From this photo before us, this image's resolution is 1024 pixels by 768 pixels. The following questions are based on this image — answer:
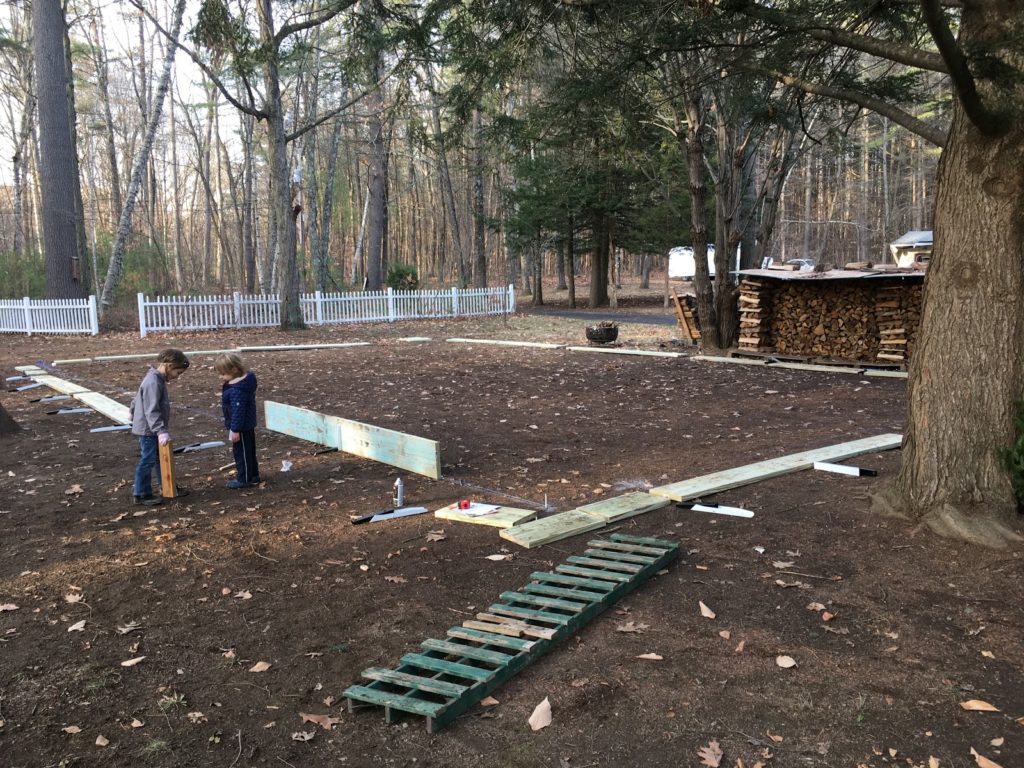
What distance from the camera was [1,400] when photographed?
1080 cm

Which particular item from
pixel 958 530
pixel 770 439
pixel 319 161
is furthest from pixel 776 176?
pixel 319 161

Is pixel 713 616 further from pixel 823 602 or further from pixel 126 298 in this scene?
pixel 126 298

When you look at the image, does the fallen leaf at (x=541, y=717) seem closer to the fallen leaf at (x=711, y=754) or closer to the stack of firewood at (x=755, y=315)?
the fallen leaf at (x=711, y=754)

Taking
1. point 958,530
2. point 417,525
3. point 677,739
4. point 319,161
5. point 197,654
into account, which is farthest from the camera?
point 319,161

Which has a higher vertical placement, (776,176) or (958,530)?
(776,176)

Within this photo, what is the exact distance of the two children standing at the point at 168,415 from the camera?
18.9ft

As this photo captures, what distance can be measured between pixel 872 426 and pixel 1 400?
11.8 m

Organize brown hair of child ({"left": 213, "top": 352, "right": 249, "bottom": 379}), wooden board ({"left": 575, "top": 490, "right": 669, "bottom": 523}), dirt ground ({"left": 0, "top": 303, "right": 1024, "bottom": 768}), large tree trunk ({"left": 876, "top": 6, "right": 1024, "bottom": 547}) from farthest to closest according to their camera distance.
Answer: brown hair of child ({"left": 213, "top": 352, "right": 249, "bottom": 379})
wooden board ({"left": 575, "top": 490, "right": 669, "bottom": 523})
large tree trunk ({"left": 876, "top": 6, "right": 1024, "bottom": 547})
dirt ground ({"left": 0, "top": 303, "right": 1024, "bottom": 768})

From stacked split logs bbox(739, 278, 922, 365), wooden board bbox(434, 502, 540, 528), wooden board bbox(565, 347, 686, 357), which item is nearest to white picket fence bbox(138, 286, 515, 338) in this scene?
wooden board bbox(565, 347, 686, 357)

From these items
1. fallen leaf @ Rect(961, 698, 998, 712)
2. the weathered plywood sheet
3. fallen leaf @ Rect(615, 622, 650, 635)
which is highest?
the weathered plywood sheet

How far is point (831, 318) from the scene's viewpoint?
548 inches

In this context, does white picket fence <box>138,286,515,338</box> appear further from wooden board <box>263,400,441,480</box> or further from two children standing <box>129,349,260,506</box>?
two children standing <box>129,349,260,506</box>

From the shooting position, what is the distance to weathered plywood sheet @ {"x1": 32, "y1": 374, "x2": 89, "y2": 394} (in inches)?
447

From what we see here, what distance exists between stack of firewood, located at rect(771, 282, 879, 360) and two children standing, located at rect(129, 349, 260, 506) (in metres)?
11.2
